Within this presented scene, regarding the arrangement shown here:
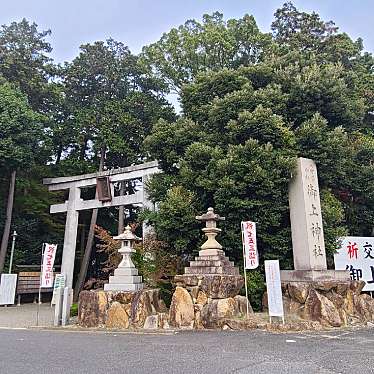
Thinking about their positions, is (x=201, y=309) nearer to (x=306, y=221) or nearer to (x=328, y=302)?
(x=328, y=302)

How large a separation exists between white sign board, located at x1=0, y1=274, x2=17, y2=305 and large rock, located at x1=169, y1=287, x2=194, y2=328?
452 inches

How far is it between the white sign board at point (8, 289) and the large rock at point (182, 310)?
11.5 meters

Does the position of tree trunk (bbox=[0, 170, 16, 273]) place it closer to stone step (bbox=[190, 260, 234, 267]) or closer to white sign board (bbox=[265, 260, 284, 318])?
stone step (bbox=[190, 260, 234, 267])

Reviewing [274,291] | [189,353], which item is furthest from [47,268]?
[189,353]

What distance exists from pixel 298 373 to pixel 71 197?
15.6 m

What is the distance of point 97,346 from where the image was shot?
6.57m

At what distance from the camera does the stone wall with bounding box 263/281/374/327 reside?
909cm

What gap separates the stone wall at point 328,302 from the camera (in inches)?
358

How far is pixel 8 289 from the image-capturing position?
17.3 m

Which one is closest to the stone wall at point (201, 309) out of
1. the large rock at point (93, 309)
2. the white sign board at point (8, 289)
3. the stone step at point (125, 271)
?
→ the stone step at point (125, 271)

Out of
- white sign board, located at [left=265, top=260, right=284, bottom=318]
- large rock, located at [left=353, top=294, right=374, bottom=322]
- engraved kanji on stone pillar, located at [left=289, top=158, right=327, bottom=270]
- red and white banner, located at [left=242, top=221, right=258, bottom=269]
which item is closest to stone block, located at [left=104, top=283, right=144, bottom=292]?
red and white banner, located at [left=242, top=221, right=258, bottom=269]

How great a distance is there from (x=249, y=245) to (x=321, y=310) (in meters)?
2.31

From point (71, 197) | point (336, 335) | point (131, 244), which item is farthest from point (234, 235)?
point (71, 197)

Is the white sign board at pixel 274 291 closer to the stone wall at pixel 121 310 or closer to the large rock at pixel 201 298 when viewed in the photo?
the large rock at pixel 201 298
